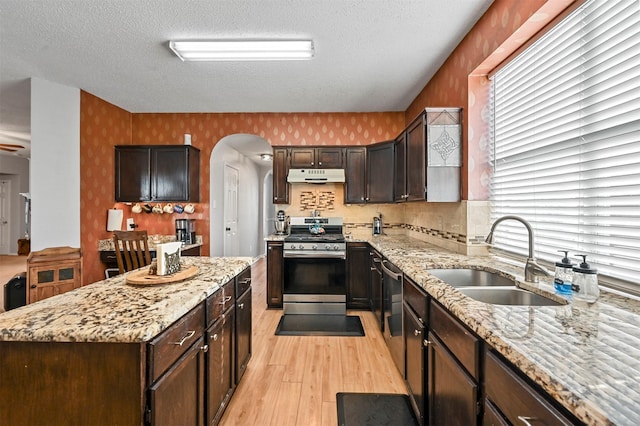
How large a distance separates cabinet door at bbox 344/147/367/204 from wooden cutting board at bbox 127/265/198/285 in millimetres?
2696

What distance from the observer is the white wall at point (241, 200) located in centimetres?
447

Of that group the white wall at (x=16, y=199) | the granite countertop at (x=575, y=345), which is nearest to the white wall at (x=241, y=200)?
the granite countertop at (x=575, y=345)

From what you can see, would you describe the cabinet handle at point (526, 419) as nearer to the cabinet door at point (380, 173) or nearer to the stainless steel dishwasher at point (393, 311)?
the stainless steel dishwasher at point (393, 311)

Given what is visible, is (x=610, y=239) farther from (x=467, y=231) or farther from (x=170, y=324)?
(x=170, y=324)

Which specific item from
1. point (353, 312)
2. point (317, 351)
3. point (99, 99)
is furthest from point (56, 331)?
point (99, 99)

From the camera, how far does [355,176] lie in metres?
4.06

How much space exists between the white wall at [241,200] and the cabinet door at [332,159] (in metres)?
1.55

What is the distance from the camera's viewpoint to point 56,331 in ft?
3.06

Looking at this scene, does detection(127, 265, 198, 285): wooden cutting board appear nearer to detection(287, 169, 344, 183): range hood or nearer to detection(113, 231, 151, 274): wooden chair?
Result: detection(113, 231, 151, 274): wooden chair

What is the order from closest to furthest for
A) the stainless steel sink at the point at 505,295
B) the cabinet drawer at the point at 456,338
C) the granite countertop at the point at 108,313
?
1. the granite countertop at the point at 108,313
2. the cabinet drawer at the point at 456,338
3. the stainless steel sink at the point at 505,295

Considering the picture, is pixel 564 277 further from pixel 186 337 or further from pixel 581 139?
pixel 186 337

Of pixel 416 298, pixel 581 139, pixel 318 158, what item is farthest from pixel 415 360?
pixel 318 158

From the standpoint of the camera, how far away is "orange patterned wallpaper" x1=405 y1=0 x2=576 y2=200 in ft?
5.79

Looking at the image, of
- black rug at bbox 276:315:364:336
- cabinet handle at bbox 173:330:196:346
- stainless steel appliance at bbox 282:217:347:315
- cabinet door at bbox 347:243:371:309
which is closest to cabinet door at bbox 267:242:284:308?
stainless steel appliance at bbox 282:217:347:315
